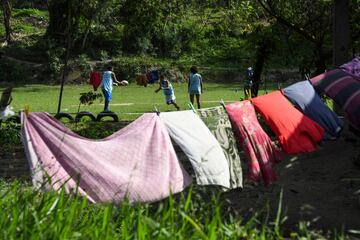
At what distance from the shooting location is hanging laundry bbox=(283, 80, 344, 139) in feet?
25.2

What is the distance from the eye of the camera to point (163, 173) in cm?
652

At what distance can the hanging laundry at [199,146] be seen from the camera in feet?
22.2

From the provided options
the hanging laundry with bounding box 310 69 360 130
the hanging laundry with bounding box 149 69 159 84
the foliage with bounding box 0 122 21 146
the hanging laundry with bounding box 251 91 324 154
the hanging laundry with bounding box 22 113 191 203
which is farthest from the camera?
the hanging laundry with bounding box 149 69 159 84

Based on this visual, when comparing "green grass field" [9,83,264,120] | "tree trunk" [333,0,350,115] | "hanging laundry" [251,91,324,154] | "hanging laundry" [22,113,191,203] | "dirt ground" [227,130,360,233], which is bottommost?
"green grass field" [9,83,264,120]

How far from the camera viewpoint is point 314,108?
7723 mm

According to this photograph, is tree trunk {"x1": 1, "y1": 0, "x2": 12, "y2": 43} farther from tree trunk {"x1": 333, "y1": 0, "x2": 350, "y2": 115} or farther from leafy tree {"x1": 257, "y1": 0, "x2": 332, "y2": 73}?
tree trunk {"x1": 333, "y1": 0, "x2": 350, "y2": 115}

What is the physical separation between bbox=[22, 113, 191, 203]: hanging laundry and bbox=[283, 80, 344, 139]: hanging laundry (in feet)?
5.47

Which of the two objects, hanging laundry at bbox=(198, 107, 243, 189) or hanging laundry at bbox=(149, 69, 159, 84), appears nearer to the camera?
hanging laundry at bbox=(198, 107, 243, 189)

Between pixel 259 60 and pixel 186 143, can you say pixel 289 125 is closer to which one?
pixel 186 143

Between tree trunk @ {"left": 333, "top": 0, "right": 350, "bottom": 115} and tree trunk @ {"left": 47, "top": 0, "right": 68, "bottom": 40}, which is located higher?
tree trunk @ {"left": 333, "top": 0, "right": 350, "bottom": 115}

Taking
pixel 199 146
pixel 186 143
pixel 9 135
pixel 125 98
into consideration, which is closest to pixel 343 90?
pixel 199 146

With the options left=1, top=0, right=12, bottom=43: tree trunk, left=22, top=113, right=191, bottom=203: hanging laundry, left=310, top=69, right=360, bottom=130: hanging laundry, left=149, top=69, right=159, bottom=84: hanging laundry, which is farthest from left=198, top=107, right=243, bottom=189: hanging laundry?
left=1, top=0, right=12, bottom=43: tree trunk

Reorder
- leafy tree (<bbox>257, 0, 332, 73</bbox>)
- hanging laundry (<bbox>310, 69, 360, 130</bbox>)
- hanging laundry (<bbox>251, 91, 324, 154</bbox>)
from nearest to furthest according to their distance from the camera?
hanging laundry (<bbox>251, 91, 324, 154</bbox>) → hanging laundry (<bbox>310, 69, 360, 130</bbox>) → leafy tree (<bbox>257, 0, 332, 73</bbox>)

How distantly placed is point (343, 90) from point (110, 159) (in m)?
2.83
